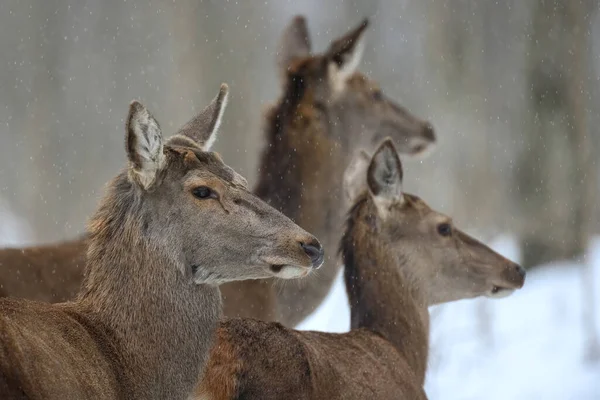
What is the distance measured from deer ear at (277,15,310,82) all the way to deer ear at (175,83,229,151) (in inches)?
155

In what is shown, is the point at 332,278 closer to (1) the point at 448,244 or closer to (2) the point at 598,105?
(1) the point at 448,244

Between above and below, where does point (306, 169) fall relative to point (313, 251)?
above

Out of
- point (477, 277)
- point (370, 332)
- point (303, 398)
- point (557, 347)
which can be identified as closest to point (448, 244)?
point (477, 277)

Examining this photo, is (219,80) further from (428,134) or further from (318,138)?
(318,138)

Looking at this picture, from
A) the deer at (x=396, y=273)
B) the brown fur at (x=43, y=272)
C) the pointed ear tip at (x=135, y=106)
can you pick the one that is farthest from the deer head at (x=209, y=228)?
the brown fur at (x=43, y=272)

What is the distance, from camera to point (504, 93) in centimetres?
2222

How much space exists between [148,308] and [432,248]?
9.83ft

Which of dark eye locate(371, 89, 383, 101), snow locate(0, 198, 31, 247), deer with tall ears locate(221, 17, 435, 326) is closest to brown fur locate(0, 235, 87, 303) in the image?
deer with tall ears locate(221, 17, 435, 326)

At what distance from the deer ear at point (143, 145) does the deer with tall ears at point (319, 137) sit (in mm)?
3553

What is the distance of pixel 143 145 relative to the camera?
19.6ft

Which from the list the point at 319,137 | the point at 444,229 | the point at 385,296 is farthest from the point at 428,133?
the point at 385,296

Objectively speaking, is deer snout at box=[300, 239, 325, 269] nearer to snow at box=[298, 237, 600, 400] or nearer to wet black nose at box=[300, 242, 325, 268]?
wet black nose at box=[300, 242, 325, 268]

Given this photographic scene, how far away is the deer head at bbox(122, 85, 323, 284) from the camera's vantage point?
20.0ft

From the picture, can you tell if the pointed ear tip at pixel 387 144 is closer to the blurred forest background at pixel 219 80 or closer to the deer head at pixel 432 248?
the deer head at pixel 432 248
